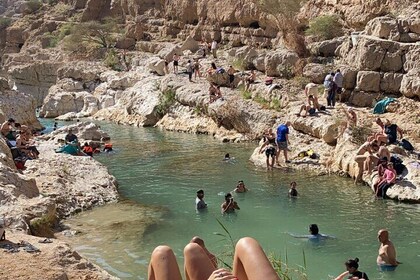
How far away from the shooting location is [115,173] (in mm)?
19969

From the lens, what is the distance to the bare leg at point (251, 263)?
3.67 metres

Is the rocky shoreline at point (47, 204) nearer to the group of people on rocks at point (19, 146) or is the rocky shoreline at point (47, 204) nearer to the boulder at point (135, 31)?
the group of people on rocks at point (19, 146)

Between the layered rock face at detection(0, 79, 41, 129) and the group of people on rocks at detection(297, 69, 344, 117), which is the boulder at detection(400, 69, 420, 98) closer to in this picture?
the group of people on rocks at detection(297, 69, 344, 117)

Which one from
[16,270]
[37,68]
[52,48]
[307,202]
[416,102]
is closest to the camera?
[16,270]

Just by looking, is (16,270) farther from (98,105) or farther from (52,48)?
(52,48)

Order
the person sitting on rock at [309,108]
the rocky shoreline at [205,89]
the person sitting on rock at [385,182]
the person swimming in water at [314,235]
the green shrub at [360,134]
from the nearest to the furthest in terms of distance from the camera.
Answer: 1. the person swimming in water at [314,235]
2. the rocky shoreline at [205,89]
3. the person sitting on rock at [385,182]
4. the green shrub at [360,134]
5. the person sitting on rock at [309,108]

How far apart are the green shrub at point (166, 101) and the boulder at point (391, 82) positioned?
11664 mm

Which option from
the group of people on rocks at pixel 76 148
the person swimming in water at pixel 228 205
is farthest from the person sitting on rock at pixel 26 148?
the person swimming in water at pixel 228 205

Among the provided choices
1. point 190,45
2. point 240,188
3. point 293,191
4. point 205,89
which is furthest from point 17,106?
point 293,191

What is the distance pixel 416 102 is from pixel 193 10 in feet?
92.8

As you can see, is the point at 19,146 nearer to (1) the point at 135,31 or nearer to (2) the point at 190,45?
(2) the point at 190,45

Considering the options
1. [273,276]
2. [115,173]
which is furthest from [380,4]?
[273,276]

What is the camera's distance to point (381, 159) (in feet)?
54.3

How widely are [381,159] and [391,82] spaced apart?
705 cm
